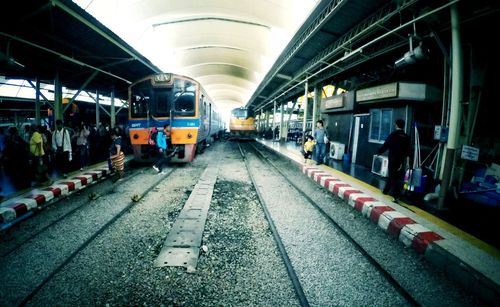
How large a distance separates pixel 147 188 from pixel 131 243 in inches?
114

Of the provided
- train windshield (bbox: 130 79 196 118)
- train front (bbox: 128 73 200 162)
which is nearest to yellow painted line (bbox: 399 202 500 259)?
train front (bbox: 128 73 200 162)

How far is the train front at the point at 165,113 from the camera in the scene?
863 cm

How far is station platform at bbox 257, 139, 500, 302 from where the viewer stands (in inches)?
96.1

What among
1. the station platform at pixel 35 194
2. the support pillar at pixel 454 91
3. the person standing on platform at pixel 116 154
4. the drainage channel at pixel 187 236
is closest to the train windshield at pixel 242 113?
the station platform at pixel 35 194

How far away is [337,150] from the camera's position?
11109mm

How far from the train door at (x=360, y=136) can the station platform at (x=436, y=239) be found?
14.4ft

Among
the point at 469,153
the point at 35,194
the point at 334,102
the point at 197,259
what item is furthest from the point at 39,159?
the point at 334,102

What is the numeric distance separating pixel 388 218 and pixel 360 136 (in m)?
6.72

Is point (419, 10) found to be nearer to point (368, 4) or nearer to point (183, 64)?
point (368, 4)

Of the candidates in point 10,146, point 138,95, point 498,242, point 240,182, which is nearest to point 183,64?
point 138,95

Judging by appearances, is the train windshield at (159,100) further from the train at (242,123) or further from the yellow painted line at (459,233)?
the train at (242,123)

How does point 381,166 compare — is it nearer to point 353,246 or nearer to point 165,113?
point 353,246

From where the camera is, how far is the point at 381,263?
9.34ft

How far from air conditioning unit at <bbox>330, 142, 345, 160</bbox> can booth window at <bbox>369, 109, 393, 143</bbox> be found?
1834 millimetres
